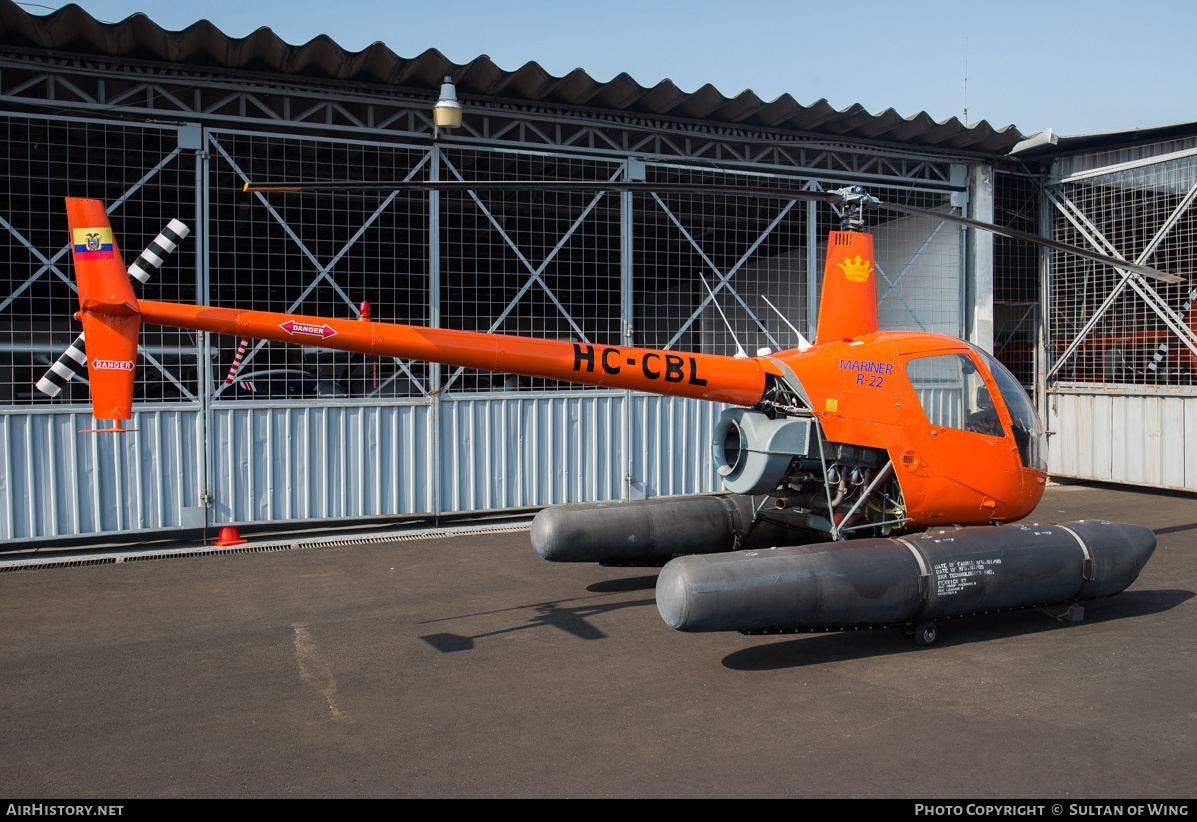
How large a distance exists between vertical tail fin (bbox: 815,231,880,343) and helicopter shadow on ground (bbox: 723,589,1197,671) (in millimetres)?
2575

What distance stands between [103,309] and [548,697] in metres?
3.92

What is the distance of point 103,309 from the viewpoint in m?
5.84

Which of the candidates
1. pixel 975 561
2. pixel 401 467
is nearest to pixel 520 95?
pixel 401 467

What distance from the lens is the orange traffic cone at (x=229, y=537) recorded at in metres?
9.83

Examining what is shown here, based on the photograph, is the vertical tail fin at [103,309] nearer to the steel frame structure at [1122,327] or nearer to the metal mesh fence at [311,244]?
the metal mesh fence at [311,244]

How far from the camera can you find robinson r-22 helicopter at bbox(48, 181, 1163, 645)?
5840 millimetres

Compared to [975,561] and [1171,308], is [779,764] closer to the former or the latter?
[975,561]

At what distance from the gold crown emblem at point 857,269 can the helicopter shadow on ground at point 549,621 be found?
335cm

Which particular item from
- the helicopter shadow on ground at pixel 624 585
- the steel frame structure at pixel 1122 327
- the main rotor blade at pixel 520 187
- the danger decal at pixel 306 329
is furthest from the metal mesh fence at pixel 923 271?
the danger decal at pixel 306 329

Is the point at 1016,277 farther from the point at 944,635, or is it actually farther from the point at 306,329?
the point at 306,329

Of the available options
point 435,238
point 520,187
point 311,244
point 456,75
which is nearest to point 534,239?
point 311,244

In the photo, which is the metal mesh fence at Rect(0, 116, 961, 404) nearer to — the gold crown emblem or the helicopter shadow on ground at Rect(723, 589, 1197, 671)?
the gold crown emblem

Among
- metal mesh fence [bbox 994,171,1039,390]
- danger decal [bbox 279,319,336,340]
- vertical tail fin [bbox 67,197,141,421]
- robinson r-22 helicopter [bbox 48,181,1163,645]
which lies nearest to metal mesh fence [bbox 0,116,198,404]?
robinson r-22 helicopter [bbox 48,181,1163,645]

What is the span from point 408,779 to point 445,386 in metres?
7.18
